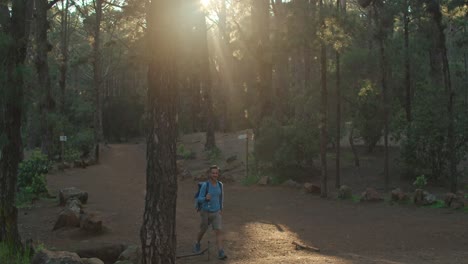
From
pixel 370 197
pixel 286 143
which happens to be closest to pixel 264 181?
pixel 286 143

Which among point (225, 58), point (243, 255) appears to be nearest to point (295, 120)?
point (243, 255)

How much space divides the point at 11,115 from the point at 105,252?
305 centimetres

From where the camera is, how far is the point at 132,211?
1478 cm

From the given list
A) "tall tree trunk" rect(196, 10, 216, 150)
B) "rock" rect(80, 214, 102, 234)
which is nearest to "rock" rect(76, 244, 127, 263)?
"rock" rect(80, 214, 102, 234)

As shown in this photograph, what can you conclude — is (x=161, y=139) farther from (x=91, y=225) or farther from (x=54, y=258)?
(x=91, y=225)

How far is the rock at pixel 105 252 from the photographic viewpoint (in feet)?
30.2

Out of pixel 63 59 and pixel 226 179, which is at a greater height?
pixel 63 59

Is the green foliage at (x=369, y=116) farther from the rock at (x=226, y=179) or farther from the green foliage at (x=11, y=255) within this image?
the green foliage at (x=11, y=255)

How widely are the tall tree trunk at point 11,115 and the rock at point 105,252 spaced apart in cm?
113

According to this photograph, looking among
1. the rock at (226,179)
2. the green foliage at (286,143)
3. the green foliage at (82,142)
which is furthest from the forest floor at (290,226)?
the green foliage at (82,142)

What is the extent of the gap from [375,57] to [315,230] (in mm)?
12625

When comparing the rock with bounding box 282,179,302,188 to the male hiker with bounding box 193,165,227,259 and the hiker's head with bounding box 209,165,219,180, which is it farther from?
the hiker's head with bounding box 209,165,219,180

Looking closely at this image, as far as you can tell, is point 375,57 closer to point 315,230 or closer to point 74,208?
point 315,230

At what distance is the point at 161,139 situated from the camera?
18.5 ft
